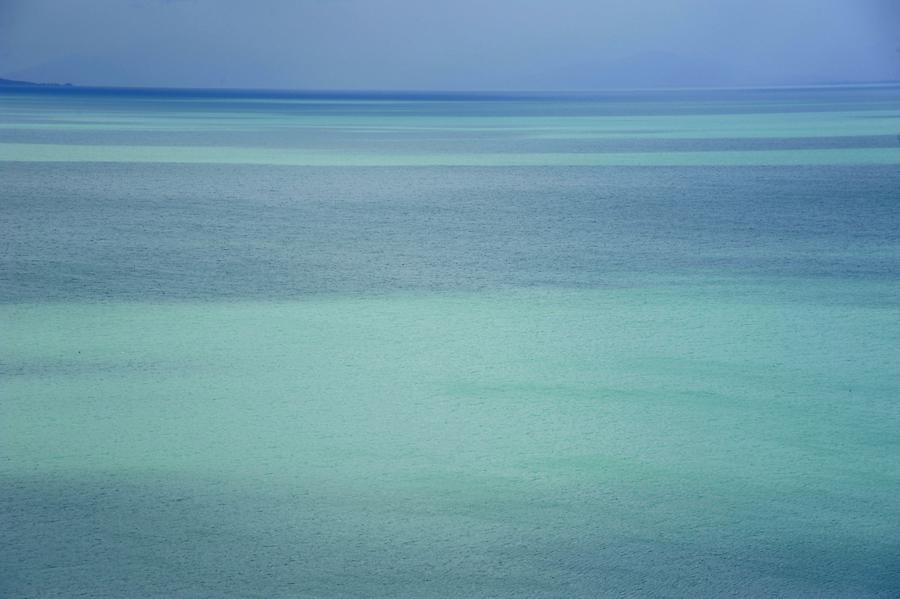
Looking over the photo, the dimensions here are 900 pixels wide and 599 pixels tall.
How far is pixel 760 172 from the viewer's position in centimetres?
1210

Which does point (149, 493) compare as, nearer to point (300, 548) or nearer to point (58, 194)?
point (300, 548)

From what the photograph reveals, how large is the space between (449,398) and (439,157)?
34.3ft

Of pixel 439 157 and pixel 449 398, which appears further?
pixel 439 157

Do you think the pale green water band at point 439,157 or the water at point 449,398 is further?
the pale green water band at point 439,157

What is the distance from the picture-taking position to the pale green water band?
13.4 metres

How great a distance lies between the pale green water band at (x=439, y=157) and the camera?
13.4 metres

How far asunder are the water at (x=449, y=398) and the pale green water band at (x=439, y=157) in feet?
13.3

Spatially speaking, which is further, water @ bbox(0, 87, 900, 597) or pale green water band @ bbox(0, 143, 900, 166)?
pale green water band @ bbox(0, 143, 900, 166)

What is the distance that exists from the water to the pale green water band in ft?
13.3

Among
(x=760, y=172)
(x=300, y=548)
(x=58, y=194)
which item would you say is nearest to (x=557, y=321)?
(x=300, y=548)

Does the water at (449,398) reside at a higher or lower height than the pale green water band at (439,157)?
lower

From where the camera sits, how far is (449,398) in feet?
13.5

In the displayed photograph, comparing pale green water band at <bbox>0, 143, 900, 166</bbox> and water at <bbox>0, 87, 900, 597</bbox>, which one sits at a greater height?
pale green water band at <bbox>0, 143, 900, 166</bbox>

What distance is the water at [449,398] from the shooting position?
2750 millimetres
